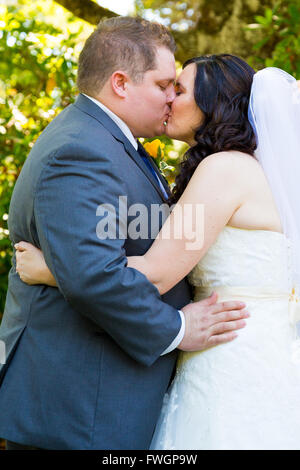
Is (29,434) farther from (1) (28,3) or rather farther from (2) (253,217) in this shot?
(1) (28,3)

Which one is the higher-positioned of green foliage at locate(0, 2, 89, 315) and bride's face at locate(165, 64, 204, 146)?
bride's face at locate(165, 64, 204, 146)

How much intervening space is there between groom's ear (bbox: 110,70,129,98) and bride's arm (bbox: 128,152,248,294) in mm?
496

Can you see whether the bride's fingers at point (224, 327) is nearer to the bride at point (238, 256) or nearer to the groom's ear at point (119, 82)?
the bride at point (238, 256)

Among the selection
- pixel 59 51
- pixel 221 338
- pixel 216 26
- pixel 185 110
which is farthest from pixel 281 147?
pixel 216 26

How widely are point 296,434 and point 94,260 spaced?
3.58 feet

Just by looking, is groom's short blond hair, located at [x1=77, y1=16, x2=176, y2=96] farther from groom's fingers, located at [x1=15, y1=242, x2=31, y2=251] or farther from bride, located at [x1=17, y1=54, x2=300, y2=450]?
groom's fingers, located at [x1=15, y1=242, x2=31, y2=251]

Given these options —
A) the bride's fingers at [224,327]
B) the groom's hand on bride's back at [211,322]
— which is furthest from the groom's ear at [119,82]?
the bride's fingers at [224,327]

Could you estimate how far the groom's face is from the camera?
8.17 feet

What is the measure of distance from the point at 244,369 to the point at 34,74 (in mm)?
Result: 3124

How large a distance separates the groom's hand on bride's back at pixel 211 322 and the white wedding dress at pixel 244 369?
49 mm

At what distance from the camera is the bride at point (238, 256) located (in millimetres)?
2197

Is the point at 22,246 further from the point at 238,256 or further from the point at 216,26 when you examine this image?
the point at 216,26

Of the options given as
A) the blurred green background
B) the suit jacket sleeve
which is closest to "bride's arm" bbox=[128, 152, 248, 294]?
the suit jacket sleeve

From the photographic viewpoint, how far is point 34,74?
443 cm
